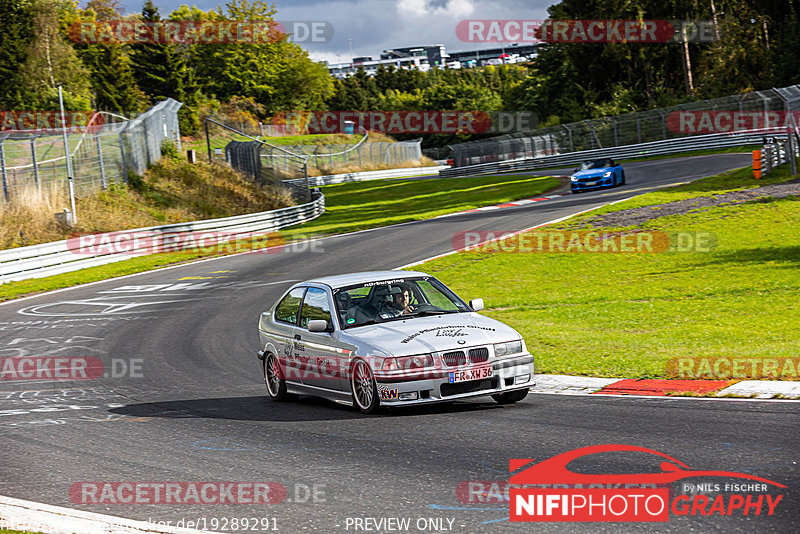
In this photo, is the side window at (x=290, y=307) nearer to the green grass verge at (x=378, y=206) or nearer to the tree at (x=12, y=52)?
the green grass verge at (x=378, y=206)

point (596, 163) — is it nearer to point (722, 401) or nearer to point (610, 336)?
point (610, 336)

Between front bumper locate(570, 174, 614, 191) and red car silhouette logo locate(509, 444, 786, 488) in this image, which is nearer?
red car silhouette logo locate(509, 444, 786, 488)

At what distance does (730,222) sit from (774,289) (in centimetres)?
1001

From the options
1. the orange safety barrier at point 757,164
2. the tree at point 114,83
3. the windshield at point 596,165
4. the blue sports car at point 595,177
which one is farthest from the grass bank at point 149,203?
the tree at point 114,83

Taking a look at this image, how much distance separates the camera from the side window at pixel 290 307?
1080 cm

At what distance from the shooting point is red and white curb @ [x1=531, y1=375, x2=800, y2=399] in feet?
29.5

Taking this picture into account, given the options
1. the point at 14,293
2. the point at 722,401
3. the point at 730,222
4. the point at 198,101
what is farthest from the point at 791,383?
the point at 198,101

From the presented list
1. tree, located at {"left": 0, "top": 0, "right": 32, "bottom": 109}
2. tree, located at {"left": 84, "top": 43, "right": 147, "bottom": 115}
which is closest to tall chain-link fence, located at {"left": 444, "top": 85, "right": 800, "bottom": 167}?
tree, located at {"left": 84, "top": 43, "right": 147, "bottom": 115}

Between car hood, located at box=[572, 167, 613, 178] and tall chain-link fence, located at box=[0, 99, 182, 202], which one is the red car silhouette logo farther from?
car hood, located at box=[572, 167, 613, 178]

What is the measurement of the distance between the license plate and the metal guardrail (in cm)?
4612

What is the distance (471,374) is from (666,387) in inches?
97.4

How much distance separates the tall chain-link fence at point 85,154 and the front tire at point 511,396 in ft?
85.2

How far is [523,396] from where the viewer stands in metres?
9.39

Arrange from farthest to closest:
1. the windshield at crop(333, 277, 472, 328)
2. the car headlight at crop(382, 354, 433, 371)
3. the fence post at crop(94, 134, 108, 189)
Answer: the fence post at crop(94, 134, 108, 189)
the windshield at crop(333, 277, 472, 328)
the car headlight at crop(382, 354, 433, 371)
